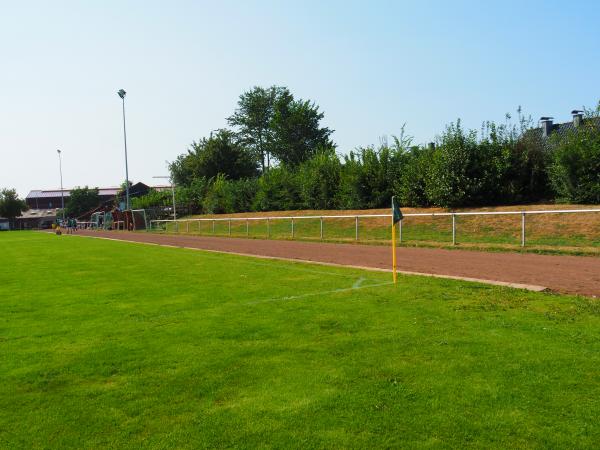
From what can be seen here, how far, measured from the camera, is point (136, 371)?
472 centimetres

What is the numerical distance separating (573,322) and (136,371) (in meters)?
4.95

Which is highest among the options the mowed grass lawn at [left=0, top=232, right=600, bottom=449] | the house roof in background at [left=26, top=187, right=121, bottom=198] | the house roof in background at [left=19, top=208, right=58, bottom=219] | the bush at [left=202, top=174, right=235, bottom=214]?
the house roof in background at [left=26, top=187, right=121, bottom=198]

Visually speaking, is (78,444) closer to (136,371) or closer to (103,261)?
(136,371)

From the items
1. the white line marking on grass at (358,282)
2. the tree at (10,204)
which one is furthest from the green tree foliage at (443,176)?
the tree at (10,204)

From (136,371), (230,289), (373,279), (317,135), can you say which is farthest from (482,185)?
(317,135)

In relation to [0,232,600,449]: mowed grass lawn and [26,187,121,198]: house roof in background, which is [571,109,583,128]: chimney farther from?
[26,187,121,198]: house roof in background

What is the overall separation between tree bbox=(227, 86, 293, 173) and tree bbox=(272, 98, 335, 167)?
9.62 m

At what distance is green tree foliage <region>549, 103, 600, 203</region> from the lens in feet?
69.7

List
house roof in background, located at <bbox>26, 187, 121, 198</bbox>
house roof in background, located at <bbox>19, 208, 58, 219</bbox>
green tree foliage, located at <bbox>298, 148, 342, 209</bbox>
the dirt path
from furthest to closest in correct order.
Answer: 1. house roof in background, located at <bbox>26, 187, 121, 198</bbox>
2. house roof in background, located at <bbox>19, 208, 58, 219</bbox>
3. green tree foliage, located at <bbox>298, 148, 342, 209</bbox>
4. the dirt path

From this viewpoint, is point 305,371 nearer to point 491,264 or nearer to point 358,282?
point 358,282

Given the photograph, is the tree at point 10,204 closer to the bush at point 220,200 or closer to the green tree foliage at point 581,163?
the bush at point 220,200

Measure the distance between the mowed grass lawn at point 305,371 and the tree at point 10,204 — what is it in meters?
121

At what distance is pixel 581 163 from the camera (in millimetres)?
21609

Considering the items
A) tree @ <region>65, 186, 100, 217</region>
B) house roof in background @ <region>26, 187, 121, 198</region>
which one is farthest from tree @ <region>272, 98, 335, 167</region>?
house roof in background @ <region>26, 187, 121, 198</region>
